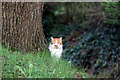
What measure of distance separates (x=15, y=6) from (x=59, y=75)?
2.45m

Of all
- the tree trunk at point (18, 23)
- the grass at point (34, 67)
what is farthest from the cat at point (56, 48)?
the tree trunk at point (18, 23)

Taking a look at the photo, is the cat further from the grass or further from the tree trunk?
the tree trunk

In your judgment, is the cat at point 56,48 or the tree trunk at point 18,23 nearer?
the tree trunk at point 18,23

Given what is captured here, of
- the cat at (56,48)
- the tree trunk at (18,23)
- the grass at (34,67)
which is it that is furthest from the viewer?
the cat at (56,48)

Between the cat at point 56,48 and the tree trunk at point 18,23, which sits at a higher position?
the tree trunk at point 18,23

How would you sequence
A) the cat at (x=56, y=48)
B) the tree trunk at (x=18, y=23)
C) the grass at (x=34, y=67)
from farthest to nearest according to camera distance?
the cat at (x=56, y=48)
the tree trunk at (x=18, y=23)
the grass at (x=34, y=67)

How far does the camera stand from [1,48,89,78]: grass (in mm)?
5680

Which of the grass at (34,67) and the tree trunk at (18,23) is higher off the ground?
the tree trunk at (18,23)

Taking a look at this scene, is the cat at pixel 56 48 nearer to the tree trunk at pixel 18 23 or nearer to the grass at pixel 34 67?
the grass at pixel 34 67

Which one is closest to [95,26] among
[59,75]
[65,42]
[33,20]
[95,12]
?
[95,12]

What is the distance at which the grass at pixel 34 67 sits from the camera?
5680 millimetres

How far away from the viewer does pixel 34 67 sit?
6031mm

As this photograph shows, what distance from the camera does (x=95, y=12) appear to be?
13711 millimetres

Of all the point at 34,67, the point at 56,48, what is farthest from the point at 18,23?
the point at 34,67
